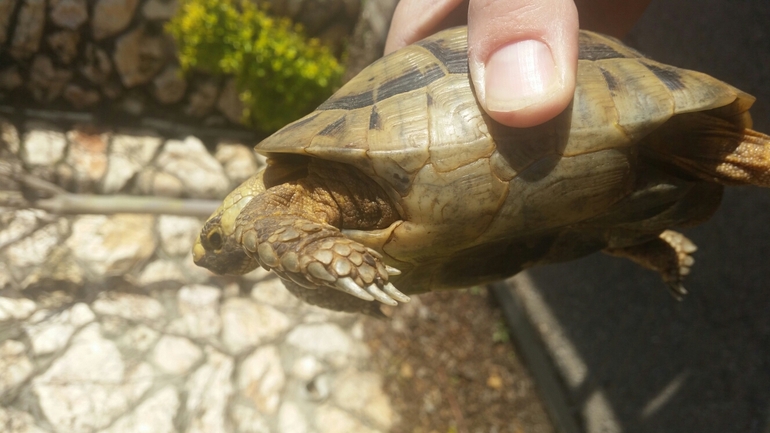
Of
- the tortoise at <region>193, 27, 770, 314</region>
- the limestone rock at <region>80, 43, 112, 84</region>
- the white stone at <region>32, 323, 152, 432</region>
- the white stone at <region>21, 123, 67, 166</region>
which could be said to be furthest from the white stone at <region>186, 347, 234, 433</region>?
the limestone rock at <region>80, 43, 112, 84</region>

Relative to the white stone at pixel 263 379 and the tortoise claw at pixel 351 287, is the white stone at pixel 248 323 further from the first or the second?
the tortoise claw at pixel 351 287

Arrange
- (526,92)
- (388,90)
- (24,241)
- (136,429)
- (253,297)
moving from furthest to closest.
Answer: (253,297) < (24,241) < (136,429) < (388,90) < (526,92)

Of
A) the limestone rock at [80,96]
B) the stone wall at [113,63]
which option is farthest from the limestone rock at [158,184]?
the limestone rock at [80,96]

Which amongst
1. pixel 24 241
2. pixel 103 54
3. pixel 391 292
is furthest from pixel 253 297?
pixel 391 292

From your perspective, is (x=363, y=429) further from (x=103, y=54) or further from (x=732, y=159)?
(x=103, y=54)

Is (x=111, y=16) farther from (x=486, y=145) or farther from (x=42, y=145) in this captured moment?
(x=486, y=145)

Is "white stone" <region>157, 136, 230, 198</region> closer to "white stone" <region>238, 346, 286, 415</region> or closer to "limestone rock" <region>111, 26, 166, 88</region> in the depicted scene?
"limestone rock" <region>111, 26, 166, 88</region>

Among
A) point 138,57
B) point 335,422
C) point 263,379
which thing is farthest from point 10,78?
point 335,422
